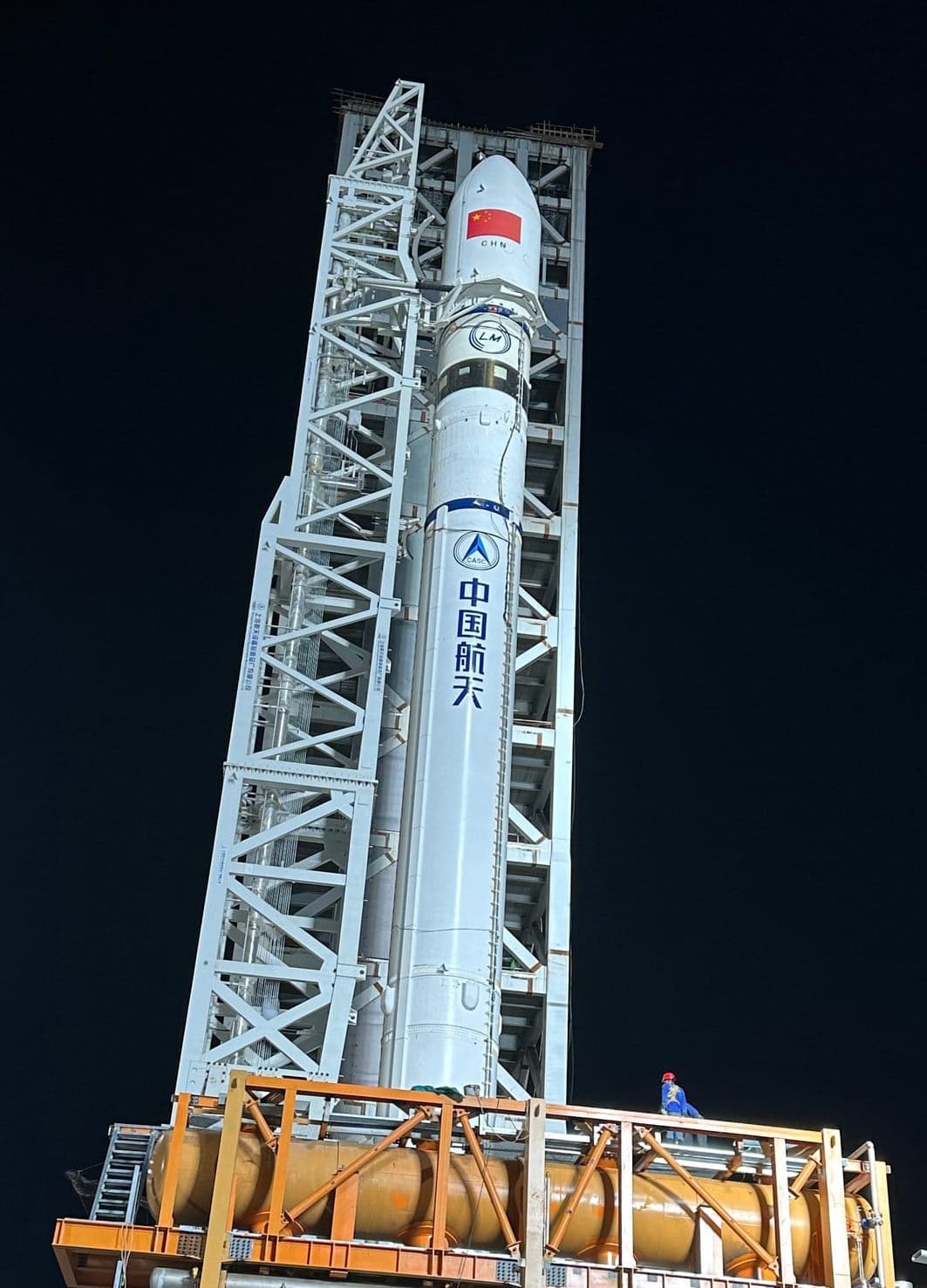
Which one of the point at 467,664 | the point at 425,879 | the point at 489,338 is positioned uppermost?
the point at 489,338

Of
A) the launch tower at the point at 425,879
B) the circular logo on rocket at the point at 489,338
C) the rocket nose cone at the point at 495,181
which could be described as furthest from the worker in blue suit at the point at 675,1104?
the rocket nose cone at the point at 495,181

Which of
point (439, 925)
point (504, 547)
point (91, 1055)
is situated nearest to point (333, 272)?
point (504, 547)

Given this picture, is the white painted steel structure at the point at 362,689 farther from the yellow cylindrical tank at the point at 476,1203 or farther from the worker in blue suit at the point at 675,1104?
the yellow cylindrical tank at the point at 476,1203

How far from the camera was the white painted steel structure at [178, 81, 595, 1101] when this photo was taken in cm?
1994

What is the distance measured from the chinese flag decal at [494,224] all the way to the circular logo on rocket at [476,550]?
6055mm

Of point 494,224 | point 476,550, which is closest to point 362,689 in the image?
point 476,550

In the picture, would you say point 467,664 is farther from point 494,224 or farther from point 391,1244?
point 391,1244

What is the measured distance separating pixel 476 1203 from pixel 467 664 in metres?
8.85

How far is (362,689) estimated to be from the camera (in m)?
25.0

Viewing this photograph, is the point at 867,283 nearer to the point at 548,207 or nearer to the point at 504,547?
the point at 548,207

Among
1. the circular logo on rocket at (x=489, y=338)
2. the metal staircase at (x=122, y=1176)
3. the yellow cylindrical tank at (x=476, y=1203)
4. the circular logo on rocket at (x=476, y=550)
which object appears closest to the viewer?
the yellow cylindrical tank at (x=476, y=1203)

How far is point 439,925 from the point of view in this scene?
18.5 meters

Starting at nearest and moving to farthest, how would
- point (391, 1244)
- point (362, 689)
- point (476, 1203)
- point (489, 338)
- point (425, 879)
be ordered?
point (391, 1244), point (476, 1203), point (425, 879), point (489, 338), point (362, 689)

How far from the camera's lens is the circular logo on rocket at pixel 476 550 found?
21.2 metres
